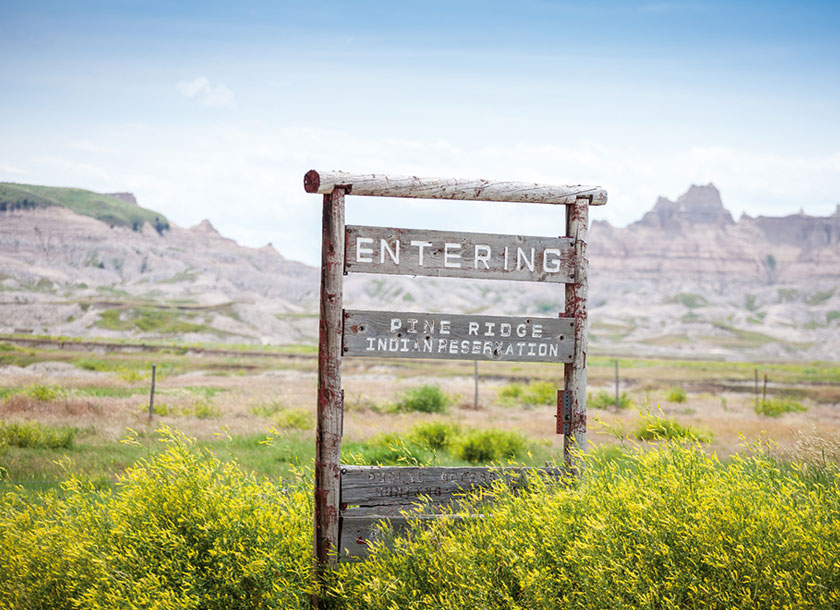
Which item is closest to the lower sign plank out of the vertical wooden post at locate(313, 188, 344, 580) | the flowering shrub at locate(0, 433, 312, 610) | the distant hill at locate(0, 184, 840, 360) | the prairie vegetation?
the vertical wooden post at locate(313, 188, 344, 580)

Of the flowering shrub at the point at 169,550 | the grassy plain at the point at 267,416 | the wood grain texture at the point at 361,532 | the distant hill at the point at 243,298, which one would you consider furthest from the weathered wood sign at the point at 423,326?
the distant hill at the point at 243,298

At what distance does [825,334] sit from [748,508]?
565ft

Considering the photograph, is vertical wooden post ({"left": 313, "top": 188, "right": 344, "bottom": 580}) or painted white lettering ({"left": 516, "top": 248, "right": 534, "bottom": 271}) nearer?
vertical wooden post ({"left": 313, "top": 188, "right": 344, "bottom": 580})

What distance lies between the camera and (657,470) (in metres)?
4.81

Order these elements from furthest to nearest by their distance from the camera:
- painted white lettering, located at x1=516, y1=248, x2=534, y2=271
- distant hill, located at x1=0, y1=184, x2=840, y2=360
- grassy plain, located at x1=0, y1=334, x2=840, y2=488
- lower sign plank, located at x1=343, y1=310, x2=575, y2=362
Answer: distant hill, located at x1=0, y1=184, x2=840, y2=360 → grassy plain, located at x1=0, y1=334, x2=840, y2=488 → painted white lettering, located at x1=516, y1=248, x2=534, y2=271 → lower sign plank, located at x1=343, y1=310, x2=575, y2=362

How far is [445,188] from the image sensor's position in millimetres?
5453

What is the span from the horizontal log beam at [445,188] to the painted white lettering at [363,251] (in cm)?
34

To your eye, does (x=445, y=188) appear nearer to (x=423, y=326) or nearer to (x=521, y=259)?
(x=521, y=259)

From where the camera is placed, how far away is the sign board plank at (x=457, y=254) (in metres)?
5.28

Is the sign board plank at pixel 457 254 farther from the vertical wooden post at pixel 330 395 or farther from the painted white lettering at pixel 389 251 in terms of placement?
the vertical wooden post at pixel 330 395

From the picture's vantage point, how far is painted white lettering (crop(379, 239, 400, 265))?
5300 mm

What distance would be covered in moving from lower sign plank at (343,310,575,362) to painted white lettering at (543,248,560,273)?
0.41 m

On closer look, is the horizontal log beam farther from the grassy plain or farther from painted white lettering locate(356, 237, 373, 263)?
the grassy plain

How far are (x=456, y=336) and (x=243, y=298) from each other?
14832 centimetres
